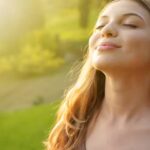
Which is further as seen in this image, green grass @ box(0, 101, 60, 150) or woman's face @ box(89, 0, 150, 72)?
green grass @ box(0, 101, 60, 150)

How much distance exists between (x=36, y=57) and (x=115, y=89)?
1.98 m

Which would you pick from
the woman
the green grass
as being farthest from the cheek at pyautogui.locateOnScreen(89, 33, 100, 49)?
the green grass

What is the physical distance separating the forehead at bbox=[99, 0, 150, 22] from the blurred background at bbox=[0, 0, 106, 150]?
6.09ft

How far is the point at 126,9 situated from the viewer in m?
0.97

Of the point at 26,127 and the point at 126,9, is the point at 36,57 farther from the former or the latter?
the point at 126,9

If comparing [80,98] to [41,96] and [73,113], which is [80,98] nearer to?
[73,113]

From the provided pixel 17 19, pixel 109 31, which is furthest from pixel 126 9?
pixel 17 19

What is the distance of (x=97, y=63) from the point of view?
94 cm

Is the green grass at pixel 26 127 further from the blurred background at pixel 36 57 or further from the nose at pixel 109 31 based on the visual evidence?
the nose at pixel 109 31

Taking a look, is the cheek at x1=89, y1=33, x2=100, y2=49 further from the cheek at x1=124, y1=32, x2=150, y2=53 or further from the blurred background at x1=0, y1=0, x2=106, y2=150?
the blurred background at x1=0, y1=0, x2=106, y2=150

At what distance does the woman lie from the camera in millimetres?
940

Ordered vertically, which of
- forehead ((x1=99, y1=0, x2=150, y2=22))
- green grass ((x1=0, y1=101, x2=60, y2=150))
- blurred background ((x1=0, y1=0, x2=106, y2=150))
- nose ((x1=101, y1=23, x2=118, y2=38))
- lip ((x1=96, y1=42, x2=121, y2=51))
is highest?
blurred background ((x1=0, y1=0, x2=106, y2=150))

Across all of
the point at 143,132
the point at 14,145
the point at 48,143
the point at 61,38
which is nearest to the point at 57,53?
the point at 61,38

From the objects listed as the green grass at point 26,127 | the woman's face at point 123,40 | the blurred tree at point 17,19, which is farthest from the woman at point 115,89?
the blurred tree at point 17,19
